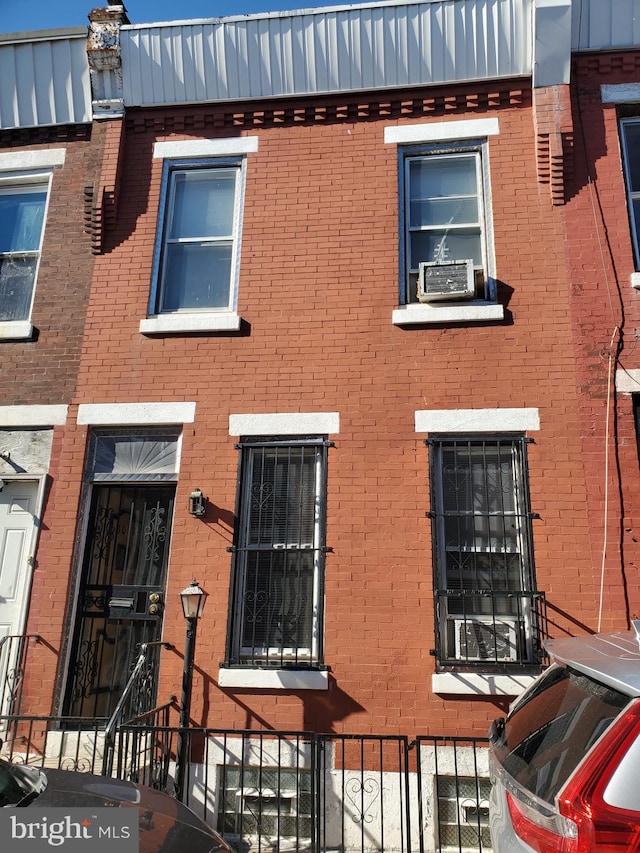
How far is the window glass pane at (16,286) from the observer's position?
7.53 m

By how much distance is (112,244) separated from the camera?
740 centimetres

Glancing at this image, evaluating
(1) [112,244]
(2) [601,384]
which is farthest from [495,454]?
(1) [112,244]

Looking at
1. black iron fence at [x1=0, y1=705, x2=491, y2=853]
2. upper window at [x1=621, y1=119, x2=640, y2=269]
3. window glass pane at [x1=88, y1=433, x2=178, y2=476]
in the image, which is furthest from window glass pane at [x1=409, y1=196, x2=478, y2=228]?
black iron fence at [x1=0, y1=705, x2=491, y2=853]

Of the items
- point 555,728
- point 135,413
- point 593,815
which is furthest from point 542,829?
point 135,413

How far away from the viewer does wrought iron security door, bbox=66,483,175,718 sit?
6.25m

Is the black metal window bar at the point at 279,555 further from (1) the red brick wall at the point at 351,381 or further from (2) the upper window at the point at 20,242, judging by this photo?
(2) the upper window at the point at 20,242

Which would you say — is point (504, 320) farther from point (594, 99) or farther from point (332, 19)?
point (332, 19)

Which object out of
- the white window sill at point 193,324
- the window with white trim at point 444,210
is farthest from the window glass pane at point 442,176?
the white window sill at point 193,324

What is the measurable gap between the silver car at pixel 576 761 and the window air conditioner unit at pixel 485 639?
8.25 feet

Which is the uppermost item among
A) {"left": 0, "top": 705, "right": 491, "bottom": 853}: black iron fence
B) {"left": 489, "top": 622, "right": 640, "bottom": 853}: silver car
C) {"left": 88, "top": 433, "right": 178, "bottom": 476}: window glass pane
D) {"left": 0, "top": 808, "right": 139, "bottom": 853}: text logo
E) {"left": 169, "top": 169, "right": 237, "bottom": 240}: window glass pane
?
{"left": 169, "top": 169, "right": 237, "bottom": 240}: window glass pane

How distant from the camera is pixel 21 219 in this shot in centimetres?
788

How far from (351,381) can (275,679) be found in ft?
9.41

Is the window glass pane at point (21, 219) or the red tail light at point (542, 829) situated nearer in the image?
the red tail light at point (542, 829)

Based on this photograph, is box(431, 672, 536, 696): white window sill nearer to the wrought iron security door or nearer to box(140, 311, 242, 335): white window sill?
the wrought iron security door
